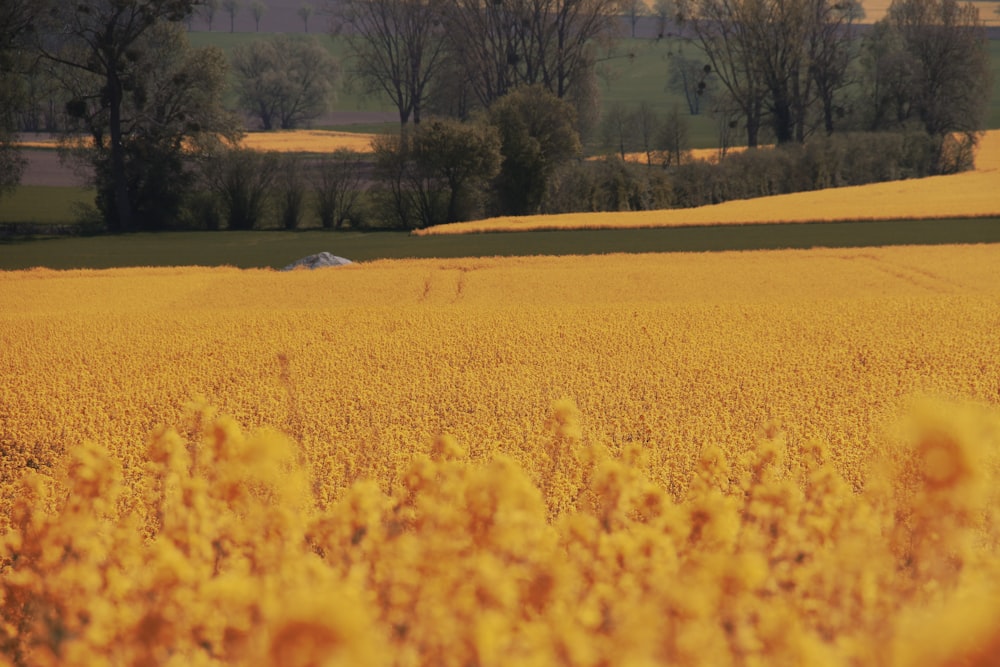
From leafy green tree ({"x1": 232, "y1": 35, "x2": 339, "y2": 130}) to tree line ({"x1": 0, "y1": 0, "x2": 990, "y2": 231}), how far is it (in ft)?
0.69

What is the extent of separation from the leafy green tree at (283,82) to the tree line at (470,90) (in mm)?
210

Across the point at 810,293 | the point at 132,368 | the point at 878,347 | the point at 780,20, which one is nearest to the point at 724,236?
the point at 810,293

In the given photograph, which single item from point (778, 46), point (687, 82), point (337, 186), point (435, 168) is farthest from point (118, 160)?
point (687, 82)

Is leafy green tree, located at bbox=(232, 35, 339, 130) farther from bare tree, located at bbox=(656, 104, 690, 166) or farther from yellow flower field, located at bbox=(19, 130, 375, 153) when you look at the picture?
bare tree, located at bbox=(656, 104, 690, 166)

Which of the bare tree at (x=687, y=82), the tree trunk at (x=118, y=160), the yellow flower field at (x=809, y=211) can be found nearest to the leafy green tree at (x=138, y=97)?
the tree trunk at (x=118, y=160)

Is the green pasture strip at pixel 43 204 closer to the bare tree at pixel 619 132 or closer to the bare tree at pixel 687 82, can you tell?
the bare tree at pixel 619 132

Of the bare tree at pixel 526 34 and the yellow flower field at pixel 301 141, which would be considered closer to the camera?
the bare tree at pixel 526 34

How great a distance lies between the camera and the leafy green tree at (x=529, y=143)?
150ft

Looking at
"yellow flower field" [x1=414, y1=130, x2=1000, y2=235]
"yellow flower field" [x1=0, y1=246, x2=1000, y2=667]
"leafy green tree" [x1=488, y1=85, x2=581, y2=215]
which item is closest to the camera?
"yellow flower field" [x1=0, y1=246, x2=1000, y2=667]

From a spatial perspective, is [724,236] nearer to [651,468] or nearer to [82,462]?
[651,468]

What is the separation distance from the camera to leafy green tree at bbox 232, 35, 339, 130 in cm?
10175

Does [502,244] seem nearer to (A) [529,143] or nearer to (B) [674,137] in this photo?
(A) [529,143]

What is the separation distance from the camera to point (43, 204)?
5141 centimetres

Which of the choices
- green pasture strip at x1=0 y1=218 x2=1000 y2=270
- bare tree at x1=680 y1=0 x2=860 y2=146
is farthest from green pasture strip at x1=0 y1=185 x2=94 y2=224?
bare tree at x1=680 y1=0 x2=860 y2=146
